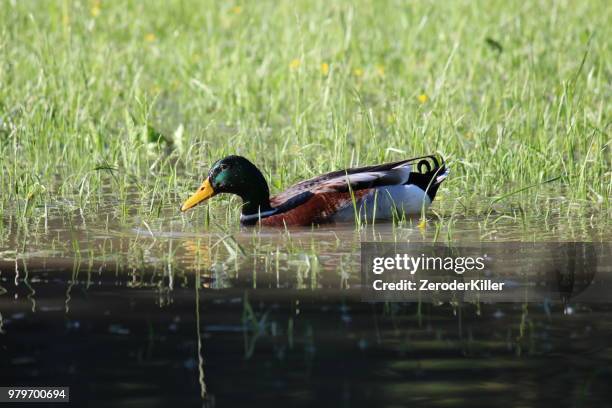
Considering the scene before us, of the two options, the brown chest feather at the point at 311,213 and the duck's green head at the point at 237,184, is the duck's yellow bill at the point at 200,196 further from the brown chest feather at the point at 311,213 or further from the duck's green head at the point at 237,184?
the brown chest feather at the point at 311,213

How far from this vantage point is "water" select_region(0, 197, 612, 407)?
4.94 m

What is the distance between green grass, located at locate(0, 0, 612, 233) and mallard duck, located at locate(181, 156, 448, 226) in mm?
191

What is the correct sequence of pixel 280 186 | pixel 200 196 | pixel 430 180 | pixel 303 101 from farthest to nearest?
pixel 303 101
pixel 280 186
pixel 430 180
pixel 200 196

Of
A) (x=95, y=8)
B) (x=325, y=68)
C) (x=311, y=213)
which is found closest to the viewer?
(x=311, y=213)

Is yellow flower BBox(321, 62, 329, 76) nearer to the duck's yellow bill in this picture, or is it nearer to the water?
the duck's yellow bill

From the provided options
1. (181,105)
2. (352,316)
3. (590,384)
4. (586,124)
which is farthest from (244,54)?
(590,384)

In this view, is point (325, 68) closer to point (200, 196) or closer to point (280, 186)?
point (280, 186)

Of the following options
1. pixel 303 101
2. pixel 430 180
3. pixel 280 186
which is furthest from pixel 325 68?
pixel 430 180

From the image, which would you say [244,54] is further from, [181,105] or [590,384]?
[590,384]

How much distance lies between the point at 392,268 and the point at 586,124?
11.0 ft

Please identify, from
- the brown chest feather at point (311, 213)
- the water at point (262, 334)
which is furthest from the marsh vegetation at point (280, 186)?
the brown chest feather at point (311, 213)

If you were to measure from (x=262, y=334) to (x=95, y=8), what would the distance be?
10958 millimetres

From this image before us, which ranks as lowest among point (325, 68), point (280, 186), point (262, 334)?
point (262, 334)

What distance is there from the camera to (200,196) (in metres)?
8.52
